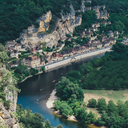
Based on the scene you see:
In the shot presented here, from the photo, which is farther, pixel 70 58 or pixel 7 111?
pixel 70 58

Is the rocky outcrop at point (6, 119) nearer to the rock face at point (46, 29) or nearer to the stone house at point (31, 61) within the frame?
the stone house at point (31, 61)

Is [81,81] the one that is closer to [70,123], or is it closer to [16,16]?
[70,123]

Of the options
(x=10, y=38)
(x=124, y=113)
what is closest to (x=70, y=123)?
(x=124, y=113)

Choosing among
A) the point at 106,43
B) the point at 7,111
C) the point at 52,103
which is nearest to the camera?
the point at 7,111

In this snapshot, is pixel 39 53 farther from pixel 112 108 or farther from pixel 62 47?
pixel 112 108

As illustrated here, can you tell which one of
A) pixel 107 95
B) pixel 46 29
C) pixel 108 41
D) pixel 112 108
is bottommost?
pixel 112 108

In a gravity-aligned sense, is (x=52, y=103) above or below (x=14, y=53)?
below

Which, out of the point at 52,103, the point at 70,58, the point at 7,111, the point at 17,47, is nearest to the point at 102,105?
the point at 52,103

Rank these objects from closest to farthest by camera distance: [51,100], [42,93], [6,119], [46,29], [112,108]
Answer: [6,119] < [112,108] < [51,100] < [42,93] < [46,29]

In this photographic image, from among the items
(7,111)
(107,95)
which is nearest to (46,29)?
(107,95)
